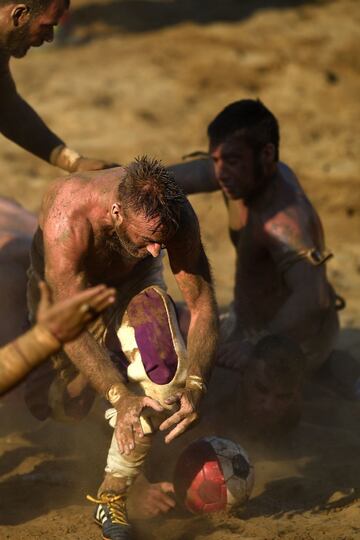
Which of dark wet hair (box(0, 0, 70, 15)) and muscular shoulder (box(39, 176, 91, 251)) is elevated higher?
dark wet hair (box(0, 0, 70, 15))

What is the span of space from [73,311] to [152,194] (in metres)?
1.33

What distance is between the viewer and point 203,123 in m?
Result: 12.0

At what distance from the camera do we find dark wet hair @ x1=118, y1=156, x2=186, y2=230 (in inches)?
195

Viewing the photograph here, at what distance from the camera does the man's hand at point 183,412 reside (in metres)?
5.01

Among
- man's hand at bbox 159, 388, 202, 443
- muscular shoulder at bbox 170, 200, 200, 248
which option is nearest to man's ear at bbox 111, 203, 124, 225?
muscular shoulder at bbox 170, 200, 200, 248

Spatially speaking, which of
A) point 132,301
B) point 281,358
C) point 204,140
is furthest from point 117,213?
point 204,140

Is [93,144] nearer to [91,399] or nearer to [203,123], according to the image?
[203,123]

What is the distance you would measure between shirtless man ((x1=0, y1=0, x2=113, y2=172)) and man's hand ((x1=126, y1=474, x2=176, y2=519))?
175 cm

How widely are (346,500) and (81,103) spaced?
25.4 feet

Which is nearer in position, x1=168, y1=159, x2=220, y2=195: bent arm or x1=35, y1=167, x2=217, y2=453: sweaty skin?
x1=35, y1=167, x2=217, y2=453: sweaty skin

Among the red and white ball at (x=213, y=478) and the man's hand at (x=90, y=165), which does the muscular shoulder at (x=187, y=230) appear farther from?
the red and white ball at (x=213, y=478)

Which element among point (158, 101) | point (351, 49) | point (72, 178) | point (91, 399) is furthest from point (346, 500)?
point (351, 49)

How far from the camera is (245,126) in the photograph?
6.78 metres

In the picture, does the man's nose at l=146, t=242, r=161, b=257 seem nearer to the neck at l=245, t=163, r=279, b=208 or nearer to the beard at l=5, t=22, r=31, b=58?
the beard at l=5, t=22, r=31, b=58
